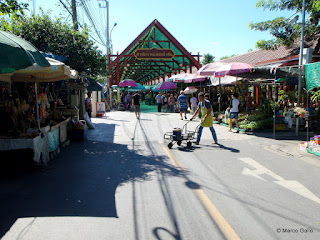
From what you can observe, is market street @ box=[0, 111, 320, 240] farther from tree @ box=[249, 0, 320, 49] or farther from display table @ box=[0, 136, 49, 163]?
tree @ box=[249, 0, 320, 49]

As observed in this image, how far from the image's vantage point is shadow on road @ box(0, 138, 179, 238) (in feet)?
13.3

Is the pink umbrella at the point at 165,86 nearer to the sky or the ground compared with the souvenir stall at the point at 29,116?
nearer to the sky

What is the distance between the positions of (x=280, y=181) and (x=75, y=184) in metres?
3.96

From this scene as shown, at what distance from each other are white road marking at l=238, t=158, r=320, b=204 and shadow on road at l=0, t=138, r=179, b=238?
1642 millimetres

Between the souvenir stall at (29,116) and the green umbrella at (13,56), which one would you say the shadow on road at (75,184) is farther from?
the green umbrella at (13,56)

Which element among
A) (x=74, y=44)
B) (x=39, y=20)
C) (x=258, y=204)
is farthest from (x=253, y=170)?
(x=39, y=20)

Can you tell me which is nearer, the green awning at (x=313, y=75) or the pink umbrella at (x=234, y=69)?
the green awning at (x=313, y=75)

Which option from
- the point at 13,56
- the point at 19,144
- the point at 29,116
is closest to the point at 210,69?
the point at 29,116

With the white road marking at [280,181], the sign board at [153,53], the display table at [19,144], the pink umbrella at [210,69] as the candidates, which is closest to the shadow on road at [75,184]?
the display table at [19,144]

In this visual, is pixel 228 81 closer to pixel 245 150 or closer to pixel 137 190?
pixel 245 150

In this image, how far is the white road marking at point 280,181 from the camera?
464 cm

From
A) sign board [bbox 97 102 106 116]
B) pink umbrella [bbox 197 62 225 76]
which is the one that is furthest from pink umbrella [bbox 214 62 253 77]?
sign board [bbox 97 102 106 116]

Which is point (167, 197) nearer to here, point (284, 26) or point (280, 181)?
point (280, 181)

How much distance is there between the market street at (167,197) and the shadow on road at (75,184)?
0.05 ft
